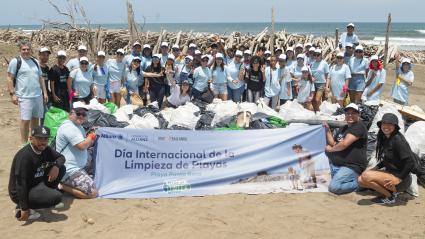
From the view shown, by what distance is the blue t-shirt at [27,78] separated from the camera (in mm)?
7241

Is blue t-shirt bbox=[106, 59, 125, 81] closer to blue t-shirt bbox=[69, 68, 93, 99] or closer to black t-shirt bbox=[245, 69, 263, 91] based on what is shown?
blue t-shirt bbox=[69, 68, 93, 99]

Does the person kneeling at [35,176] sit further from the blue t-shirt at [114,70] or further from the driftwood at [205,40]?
the driftwood at [205,40]

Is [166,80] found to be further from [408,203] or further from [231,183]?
[408,203]

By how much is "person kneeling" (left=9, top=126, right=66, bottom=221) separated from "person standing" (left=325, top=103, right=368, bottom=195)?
3.72 metres

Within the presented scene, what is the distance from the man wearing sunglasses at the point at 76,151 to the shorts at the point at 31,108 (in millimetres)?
2029

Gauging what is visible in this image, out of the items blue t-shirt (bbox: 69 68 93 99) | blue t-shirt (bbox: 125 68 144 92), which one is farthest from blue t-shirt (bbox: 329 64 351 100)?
blue t-shirt (bbox: 69 68 93 99)

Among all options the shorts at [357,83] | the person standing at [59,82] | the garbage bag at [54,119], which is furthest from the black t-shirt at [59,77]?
the shorts at [357,83]

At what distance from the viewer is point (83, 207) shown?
5.64 meters

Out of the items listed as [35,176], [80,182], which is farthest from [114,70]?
[35,176]

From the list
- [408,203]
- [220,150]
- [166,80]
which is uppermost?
[166,80]

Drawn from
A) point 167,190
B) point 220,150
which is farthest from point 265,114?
point 167,190

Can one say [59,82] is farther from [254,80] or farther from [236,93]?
[254,80]

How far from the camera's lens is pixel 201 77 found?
9.26 m

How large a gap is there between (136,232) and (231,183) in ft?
5.80
